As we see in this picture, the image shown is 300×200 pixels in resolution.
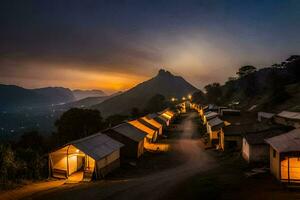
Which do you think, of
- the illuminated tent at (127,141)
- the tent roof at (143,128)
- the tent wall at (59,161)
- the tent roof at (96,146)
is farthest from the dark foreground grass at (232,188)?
the tent roof at (143,128)

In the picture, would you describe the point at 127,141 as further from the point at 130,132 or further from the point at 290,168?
the point at 290,168

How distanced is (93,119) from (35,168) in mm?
43667

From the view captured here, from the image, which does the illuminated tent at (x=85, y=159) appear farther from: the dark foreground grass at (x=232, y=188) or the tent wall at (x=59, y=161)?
the dark foreground grass at (x=232, y=188)

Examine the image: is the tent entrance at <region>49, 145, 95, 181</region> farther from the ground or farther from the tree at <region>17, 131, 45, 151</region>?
the tree at <region>17, 131, 45, 151</region>

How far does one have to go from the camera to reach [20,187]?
24.4 metres

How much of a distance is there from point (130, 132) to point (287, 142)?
1024 inches

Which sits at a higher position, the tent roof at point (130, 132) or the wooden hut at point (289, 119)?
the wooden hut at point (289, 119)

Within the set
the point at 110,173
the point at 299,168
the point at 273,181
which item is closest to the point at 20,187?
the point at 110,173

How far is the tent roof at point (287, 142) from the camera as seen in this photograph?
2156cm

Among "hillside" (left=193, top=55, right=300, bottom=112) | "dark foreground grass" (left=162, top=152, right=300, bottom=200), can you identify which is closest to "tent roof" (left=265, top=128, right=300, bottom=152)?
"dark foreground grass" (left=162, top=152, right=300, bottom=200)

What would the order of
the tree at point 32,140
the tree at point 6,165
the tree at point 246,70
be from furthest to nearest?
the tree at point 246,70, the tree at point 32,140, the tree at point 6,165

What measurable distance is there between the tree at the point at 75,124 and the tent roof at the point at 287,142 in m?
51.3

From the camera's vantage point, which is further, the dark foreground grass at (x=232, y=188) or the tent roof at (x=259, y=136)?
the tent roof at (x=259, y=136)

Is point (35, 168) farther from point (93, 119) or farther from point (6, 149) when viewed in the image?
point (93, 119)
